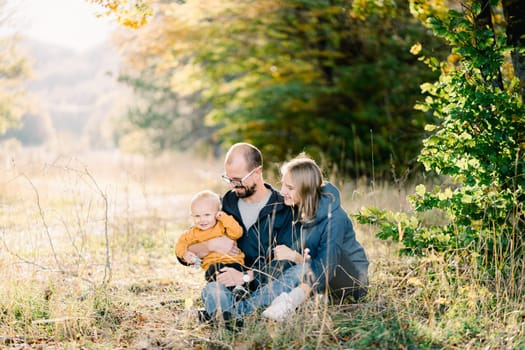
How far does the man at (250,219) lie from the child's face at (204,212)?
0.13 meters

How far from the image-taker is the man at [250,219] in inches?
160

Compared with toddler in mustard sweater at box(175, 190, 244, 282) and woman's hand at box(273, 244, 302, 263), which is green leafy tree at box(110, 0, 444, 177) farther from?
woman's hand at box(273, 244, 302, 263)

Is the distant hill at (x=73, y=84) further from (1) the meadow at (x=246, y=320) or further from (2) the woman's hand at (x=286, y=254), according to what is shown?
(2) the woman's hand at (x=286, y=254)

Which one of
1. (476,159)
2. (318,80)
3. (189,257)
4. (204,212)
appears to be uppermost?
(318,80)

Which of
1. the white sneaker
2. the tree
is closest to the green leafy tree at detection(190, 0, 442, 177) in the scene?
the tree

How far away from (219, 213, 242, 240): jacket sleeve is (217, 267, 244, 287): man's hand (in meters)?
0.26

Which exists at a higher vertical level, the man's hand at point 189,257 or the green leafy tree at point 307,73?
the green leafy tree at point 307,73

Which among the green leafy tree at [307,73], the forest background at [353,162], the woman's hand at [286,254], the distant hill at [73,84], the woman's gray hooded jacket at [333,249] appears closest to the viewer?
the forest background at [353,162]

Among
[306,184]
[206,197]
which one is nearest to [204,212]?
[206,197]

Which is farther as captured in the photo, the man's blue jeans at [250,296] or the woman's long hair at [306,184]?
the woman's long hair at [306,184]

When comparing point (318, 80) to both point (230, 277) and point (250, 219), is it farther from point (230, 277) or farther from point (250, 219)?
Result: point (230, 277)

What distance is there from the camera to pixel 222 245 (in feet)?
13.5

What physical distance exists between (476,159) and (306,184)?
1373 millimetres

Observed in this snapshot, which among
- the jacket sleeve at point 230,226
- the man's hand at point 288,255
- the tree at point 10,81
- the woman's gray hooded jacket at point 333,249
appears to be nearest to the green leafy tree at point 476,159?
the woman's gray hooded jacket at point 333,249
